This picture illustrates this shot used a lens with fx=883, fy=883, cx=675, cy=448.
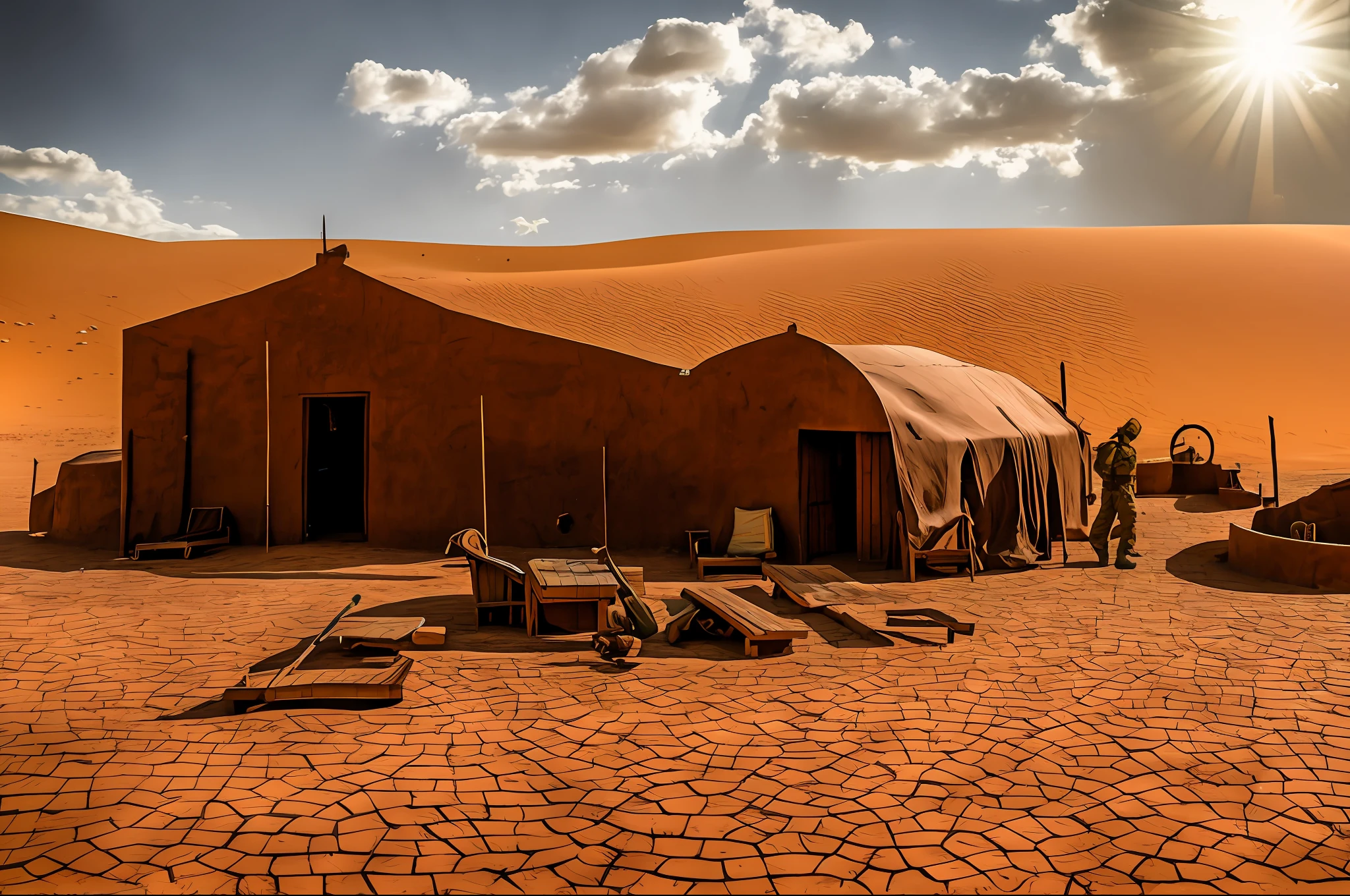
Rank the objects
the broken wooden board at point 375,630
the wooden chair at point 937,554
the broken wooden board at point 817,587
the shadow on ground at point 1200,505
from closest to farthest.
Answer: the broken wooden board at point 375,630 → the broken wooden board at point 817,587 → the wooden chair at point 937,554 → the shadow on ground at point 1200,505

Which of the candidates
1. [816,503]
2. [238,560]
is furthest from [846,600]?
[238,560]

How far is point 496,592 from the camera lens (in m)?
7.88

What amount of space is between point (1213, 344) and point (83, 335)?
43.4 metres

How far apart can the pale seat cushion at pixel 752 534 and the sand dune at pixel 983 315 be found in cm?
1358

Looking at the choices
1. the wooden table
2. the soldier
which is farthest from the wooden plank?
the soldier

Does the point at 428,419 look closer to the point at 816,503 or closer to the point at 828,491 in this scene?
the point at 816,503

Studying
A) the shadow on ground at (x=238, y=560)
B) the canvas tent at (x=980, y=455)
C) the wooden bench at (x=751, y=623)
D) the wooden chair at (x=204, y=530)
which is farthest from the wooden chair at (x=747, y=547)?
the wooden chair at (x=204, y=530)

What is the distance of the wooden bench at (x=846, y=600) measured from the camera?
7371 mm

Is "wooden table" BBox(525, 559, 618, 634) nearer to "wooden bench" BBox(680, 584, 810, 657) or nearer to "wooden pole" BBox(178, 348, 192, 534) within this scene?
"wooden bench" BBox(680, 584, 810, 657)

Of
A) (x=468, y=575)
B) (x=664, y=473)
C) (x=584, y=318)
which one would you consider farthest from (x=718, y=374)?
(x=584, y=318)

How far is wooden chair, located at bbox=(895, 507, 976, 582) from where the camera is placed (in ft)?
32.6

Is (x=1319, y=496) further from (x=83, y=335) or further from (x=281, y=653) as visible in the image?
(x=83, y=335)

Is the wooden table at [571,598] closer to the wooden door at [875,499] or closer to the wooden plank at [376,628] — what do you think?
the wooden plank at [376,628]

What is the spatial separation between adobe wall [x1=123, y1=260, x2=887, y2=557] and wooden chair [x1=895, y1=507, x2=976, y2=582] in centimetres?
231
